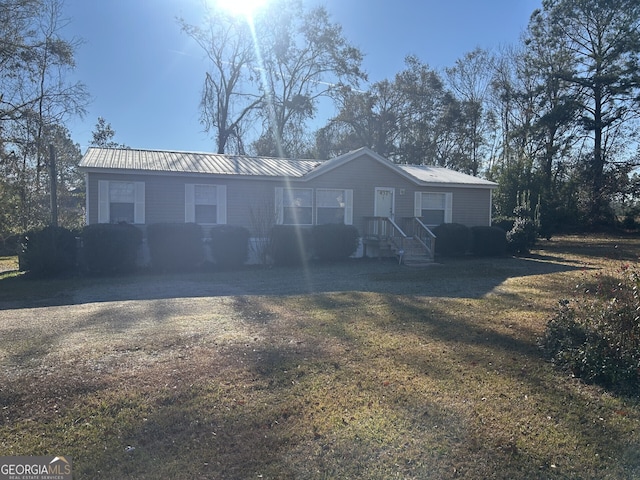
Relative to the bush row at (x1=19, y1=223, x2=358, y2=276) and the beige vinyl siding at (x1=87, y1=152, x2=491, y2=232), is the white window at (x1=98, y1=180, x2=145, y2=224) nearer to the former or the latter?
the beige vinyl siding at (x1=87, y1=152, x2=491, y2=232)

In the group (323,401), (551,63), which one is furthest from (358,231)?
(551,63)

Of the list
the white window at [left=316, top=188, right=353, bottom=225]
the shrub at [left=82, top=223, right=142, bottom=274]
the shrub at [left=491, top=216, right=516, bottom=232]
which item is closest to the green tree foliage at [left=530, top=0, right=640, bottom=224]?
the shrub at [left=491, top=216, right=516, bottom=232]

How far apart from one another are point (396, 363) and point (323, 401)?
1.26m

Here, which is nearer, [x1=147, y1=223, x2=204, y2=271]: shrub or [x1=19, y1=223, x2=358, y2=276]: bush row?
[x1=19, y1=223, x2=358, y2=276]: bush row

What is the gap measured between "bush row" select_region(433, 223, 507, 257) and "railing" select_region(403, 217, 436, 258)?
575mm

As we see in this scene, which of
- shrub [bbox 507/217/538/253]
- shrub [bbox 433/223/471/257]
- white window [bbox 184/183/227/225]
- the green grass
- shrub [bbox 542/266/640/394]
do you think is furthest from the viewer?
shrub [bbox 507/217/538/253]

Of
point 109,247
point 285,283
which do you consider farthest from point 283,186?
point 109,247

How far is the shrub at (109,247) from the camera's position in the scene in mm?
11750

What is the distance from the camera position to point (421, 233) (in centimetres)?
1627

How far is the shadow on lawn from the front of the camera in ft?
29.8

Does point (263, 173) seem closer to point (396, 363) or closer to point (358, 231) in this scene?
point (358, 231)

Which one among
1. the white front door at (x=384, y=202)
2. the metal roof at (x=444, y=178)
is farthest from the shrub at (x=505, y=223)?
the white front door at (x=384, y=202)

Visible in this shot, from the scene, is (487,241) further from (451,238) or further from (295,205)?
(295,205)

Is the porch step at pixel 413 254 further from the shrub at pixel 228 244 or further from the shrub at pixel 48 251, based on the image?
the shrub at pixel 48 251
